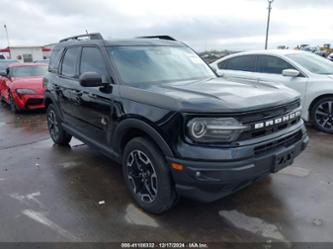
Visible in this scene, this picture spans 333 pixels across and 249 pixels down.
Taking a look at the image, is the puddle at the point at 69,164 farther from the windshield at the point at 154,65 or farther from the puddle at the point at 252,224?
the puddle at the point at 252,224

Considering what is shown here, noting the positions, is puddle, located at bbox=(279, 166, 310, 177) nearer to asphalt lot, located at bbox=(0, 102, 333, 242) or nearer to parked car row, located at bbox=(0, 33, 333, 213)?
asphalt lot, located at bbox=(0, 102, 333, 242)

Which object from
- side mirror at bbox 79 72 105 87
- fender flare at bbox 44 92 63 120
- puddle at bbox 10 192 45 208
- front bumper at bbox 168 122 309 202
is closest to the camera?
front bumper at bbox 168 122 309 202

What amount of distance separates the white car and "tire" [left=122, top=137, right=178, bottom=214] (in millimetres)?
2726

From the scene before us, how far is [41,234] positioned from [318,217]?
109 inches

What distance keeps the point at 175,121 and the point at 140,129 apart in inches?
19.5

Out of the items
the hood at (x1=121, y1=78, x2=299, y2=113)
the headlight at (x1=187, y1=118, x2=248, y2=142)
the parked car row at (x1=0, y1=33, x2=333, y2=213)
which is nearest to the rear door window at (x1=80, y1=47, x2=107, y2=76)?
the parked car row at (x1=0, y1=33, x2=333, y2=213)

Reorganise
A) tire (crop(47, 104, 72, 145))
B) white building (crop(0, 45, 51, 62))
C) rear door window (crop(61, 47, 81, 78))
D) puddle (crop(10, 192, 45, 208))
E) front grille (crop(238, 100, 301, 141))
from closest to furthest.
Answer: front grille (crop(238, 100, 301, 141)) → puddle (crop(10, 192, 45, 208)) → rear door window (crop(61, 47, 81, 78)) → tire (crop(47, 104, 72, 145)) → white building (crop(0, 45, 51, 62))

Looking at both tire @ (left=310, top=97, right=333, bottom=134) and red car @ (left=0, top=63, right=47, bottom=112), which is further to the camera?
red car @ (left=0, top=63, right=47, bottom=112)

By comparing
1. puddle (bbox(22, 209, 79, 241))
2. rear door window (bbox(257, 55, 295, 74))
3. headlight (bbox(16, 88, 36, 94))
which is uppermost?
rear door window (bbox(257, 55, 295, 74))

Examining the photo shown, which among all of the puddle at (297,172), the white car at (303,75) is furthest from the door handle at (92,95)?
the puddle at (297,172)

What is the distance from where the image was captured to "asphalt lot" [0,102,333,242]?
2.60 metres

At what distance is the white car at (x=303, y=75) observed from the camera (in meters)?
5.34

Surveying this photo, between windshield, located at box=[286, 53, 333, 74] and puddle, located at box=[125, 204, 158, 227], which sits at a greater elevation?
windshield, located at box=[286, 53, 333, 74]

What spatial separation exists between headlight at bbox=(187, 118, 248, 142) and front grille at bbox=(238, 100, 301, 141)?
0.06 m
